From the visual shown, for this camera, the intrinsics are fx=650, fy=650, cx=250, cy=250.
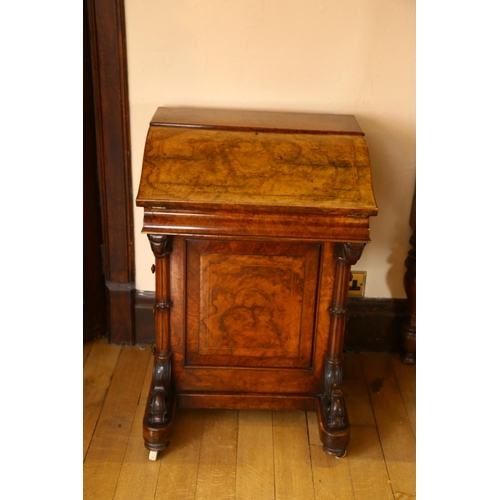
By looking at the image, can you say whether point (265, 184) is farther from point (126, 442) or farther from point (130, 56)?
point (126, 442)

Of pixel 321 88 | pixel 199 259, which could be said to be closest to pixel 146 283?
pixel 199 259

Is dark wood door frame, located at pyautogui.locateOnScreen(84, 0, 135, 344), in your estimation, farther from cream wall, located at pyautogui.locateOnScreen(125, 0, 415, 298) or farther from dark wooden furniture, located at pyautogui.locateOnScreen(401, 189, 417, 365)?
dark wooden furniture, located at pyautogui.locateOnScreen(401, 189, 417, 365)

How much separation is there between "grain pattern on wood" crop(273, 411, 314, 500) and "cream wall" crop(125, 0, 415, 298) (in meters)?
1.10

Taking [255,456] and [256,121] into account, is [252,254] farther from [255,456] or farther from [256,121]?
[255,456]

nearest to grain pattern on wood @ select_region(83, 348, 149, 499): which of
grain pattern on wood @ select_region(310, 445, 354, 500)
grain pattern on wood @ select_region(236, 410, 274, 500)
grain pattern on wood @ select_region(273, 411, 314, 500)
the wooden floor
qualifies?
the wooden floor

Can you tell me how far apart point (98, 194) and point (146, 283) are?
44cm

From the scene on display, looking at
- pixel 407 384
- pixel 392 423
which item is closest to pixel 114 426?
pixel 392 423

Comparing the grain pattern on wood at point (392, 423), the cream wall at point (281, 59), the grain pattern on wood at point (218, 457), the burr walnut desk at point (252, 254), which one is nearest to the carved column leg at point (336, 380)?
the burr walnut desk at point (252, 254)

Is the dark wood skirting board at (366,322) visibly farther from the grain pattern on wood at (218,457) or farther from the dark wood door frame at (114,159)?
the grain pattern on wood at (218,457)

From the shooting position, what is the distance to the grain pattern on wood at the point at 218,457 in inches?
85.2

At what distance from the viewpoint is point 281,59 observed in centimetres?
240

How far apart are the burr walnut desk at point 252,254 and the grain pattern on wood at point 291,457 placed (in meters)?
0.09

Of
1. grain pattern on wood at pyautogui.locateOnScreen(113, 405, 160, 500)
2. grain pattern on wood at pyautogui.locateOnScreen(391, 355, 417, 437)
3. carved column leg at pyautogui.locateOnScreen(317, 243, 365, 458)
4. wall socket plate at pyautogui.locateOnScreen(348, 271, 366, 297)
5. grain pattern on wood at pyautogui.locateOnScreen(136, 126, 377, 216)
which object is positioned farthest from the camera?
wall socket plate at pyautogui.locateOnScreen(348, 271, 366, 297)

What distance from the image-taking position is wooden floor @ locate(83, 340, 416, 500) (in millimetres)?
2178
